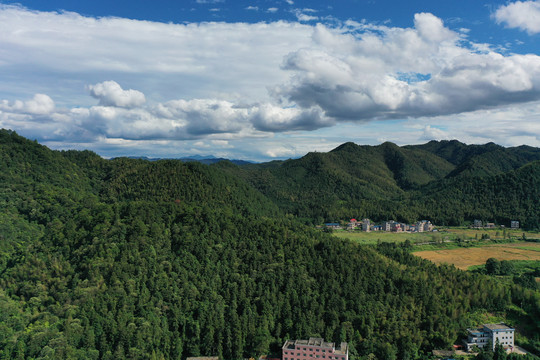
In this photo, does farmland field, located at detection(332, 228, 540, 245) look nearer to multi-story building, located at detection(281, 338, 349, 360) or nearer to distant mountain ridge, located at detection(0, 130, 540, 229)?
distant mountain ridge, located at detection(0, 130, 540, 229)

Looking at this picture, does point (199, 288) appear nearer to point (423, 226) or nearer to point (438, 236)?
point (438, 236)

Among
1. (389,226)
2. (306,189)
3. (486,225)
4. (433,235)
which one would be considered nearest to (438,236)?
(433,235)

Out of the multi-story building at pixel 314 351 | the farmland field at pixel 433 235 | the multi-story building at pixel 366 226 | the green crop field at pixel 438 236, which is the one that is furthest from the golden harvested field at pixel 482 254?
the multi-story building at pixel 314 351

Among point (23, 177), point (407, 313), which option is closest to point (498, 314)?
point (407, 313)

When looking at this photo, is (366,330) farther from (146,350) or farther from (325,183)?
(325,183)

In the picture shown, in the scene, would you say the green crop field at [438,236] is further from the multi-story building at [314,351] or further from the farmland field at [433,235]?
the multi-story building at [314,351]
